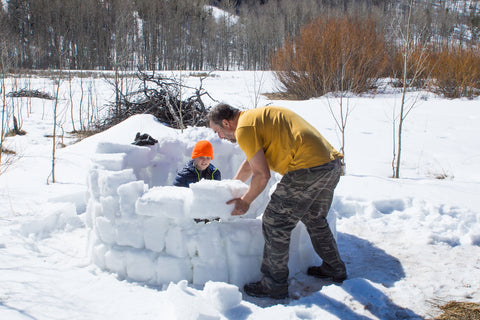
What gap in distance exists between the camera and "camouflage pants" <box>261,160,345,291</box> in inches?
104

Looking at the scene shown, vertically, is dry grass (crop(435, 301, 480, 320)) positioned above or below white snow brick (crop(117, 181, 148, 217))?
below

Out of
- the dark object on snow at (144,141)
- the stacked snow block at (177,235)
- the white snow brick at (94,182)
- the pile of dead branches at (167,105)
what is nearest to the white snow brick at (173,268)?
the stacked snow block at (177,235)

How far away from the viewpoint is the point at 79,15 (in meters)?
31.6

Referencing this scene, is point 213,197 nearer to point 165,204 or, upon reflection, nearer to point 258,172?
point 165,204

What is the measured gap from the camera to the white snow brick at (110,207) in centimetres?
320

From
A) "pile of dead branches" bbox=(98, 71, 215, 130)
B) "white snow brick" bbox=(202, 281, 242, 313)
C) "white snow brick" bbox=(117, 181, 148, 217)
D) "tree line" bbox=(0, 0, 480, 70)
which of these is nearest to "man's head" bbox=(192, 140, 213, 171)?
"white snow brick" bbox=(117, 181, 148, 217)

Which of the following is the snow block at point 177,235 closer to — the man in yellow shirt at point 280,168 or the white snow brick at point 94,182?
the white snow brick at point 94,182

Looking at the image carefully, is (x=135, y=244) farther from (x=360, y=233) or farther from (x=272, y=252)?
(x=360, y=233)

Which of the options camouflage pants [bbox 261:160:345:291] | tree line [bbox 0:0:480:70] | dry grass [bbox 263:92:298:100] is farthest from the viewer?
tree line [bbox 0:0:480:70]

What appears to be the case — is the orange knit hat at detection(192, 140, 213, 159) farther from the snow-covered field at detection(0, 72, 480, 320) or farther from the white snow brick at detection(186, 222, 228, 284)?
the white snow brick at detection(186, 222, 228, 284)

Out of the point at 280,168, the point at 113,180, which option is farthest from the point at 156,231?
the point at 280,168

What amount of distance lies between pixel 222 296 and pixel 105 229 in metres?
1.41

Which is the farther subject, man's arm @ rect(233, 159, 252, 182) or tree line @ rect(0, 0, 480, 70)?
tree line @ rect(0, 0, 480, 70)

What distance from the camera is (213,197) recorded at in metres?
2.86
